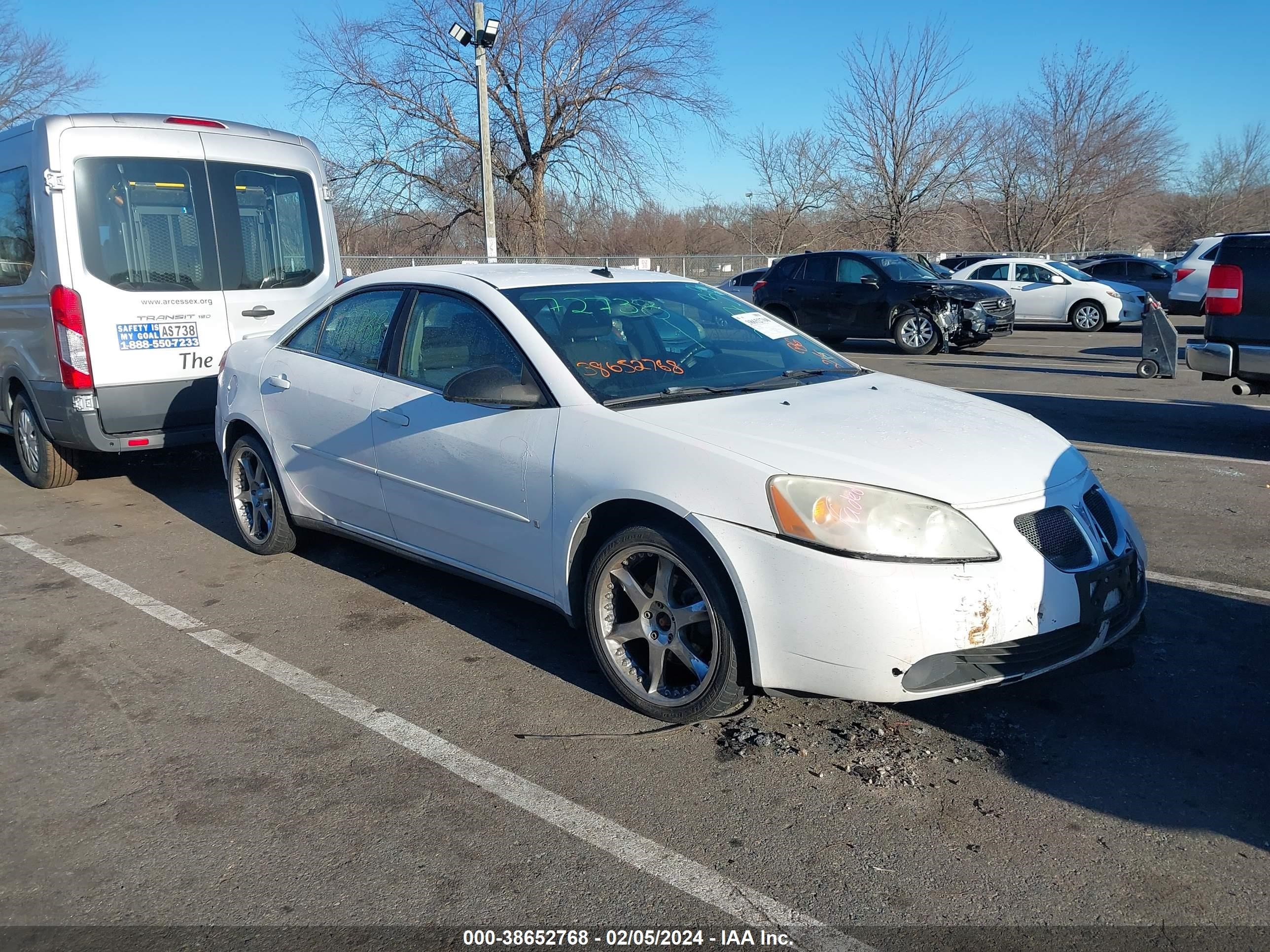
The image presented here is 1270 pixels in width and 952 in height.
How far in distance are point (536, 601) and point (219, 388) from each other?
3.04 metres

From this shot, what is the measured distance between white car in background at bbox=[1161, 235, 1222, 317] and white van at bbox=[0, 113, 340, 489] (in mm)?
16800

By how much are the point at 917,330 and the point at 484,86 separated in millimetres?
8741

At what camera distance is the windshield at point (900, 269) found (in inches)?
688

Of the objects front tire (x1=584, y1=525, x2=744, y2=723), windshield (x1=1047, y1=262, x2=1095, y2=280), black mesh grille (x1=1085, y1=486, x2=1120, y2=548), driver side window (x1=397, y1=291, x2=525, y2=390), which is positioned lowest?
front tire (x1=584, y1=525, x2=744, y2=723)

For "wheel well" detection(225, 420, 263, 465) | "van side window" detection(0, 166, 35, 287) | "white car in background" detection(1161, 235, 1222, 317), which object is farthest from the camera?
"white car in background" detection(1161, 235, 1222, 317)

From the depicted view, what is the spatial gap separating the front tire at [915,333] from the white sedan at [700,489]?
40.8 feet

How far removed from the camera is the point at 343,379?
16.9 feet

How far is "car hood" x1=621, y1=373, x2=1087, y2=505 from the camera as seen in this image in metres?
3.50

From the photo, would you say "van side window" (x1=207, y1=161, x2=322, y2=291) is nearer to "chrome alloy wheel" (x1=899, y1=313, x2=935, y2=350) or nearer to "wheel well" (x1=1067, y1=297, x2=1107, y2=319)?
"chrome alloy wheel" (x1=899, y1=313, x2=935, y2=350)

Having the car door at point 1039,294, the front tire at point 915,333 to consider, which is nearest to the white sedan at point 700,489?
the front tire at point 915,333

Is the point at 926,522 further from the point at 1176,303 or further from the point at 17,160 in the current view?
the point at 1176,303

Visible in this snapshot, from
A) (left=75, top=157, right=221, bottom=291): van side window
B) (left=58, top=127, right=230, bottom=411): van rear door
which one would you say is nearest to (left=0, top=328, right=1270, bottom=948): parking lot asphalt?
(left=58, top=127, right=230, bottom=411): van rear door

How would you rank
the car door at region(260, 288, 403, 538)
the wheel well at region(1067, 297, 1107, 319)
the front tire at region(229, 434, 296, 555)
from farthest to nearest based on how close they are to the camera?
the wheel well at region(1067, 297, 1107, 319) → the front tire at region(229, 434, 296, 555) → the car door at region(260, 288, 403, 538)

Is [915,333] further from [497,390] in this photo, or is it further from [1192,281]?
[497,390]
